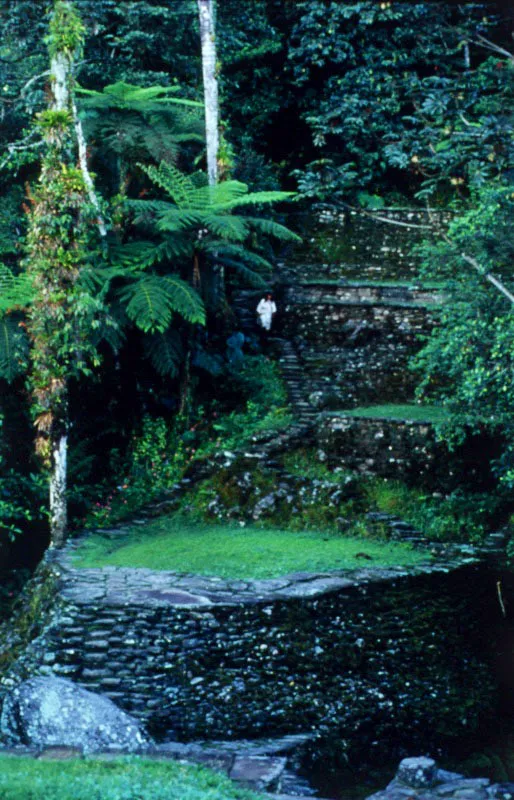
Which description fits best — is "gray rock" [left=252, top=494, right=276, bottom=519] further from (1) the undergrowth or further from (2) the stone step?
(2) the stone step

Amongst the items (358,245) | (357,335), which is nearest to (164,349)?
(357,335)

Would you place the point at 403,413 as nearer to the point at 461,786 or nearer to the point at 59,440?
the point at 59,440

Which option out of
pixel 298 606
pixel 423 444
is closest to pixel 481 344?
pixel 423 444

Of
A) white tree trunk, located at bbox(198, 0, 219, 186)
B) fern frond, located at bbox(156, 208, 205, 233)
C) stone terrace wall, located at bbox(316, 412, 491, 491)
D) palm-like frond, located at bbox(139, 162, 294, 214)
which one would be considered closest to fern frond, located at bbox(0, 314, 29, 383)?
fern frond, located at bbox(156, 208, 205, 233)

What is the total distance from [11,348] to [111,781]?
7202mm

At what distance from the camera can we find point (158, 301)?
41.1 feet

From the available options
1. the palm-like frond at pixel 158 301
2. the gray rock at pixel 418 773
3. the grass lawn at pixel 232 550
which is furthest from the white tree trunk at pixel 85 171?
the gray rock at pixel 418 773

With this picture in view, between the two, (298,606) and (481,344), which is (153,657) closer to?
(298,606)

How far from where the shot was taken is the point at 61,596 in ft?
32.2

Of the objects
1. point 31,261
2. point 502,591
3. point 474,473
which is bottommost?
point 502,591

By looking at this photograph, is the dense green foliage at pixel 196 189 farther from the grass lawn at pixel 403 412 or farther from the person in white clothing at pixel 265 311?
the person in white clothing at pixel 265 311

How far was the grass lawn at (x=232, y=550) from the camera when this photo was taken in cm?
1086

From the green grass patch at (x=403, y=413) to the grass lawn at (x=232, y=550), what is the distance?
2.02 meters

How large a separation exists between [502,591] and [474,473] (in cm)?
225
